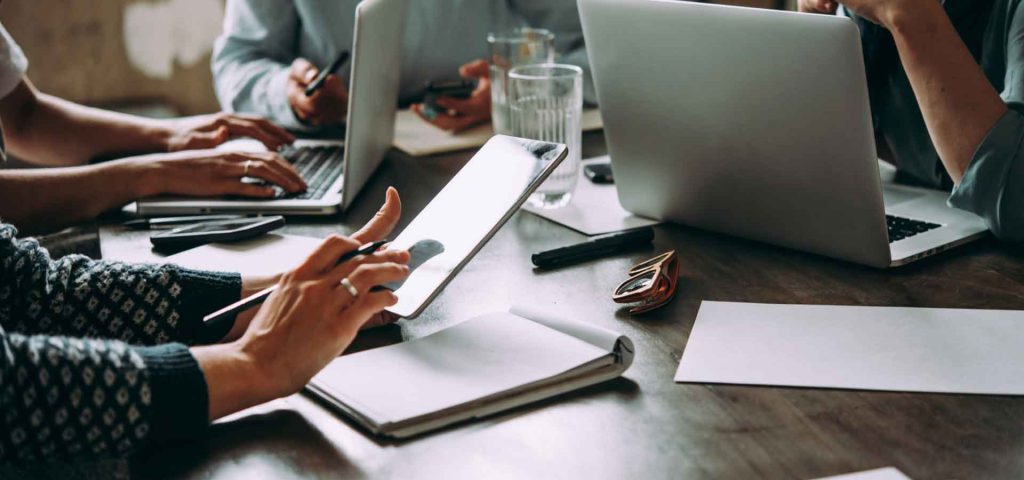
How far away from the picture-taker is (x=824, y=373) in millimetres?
894

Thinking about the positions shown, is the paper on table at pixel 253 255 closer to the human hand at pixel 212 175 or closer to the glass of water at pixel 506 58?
the human hand at pixel 212 175

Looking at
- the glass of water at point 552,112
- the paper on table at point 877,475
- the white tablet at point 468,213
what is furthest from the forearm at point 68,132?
the paper on table at point 877,475

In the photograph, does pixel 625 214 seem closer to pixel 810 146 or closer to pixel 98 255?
pixel 810 146

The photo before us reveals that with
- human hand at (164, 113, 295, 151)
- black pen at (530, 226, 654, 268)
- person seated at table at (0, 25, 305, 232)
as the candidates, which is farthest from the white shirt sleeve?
black pen at (530, 226, 654, 268)

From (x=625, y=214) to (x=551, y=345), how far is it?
48 cm

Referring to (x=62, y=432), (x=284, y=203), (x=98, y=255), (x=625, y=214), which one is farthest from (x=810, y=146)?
(x=98, y=255)

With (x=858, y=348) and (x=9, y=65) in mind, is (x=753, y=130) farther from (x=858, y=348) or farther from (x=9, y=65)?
(x=9, y=65)

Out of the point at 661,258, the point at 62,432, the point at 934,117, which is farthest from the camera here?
the point at 934,117

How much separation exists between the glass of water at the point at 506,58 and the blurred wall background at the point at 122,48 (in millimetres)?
1671

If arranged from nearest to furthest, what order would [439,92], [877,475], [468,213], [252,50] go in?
[877,475], [468,213], [439,92], [252,50]

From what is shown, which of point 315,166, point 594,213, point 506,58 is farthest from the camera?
point 506,58

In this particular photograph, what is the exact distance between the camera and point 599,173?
4.99ft

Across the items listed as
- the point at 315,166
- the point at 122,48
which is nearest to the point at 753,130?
the point at 315,166

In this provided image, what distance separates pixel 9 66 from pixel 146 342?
88cm
